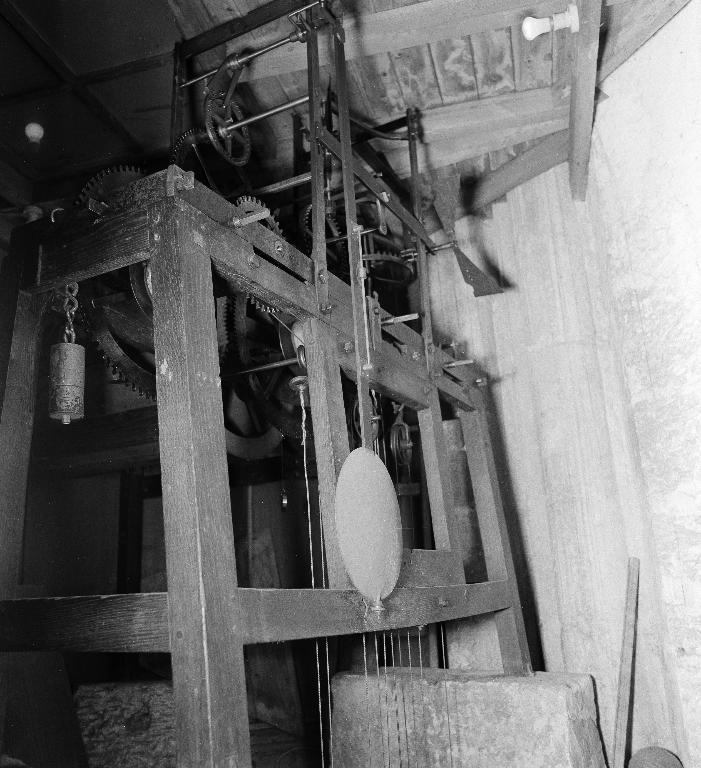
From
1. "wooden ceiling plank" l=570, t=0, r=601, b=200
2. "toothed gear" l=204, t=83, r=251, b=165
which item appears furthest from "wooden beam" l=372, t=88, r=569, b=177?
"toothed gear" l=204, t=83, r=251, b=165

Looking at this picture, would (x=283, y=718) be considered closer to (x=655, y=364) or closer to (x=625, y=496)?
(x=625, y=496)

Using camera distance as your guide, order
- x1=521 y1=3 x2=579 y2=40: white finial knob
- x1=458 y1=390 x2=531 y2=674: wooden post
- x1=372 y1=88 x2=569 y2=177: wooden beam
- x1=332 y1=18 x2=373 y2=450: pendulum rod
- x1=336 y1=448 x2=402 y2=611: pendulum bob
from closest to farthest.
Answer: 1. x1=336 y1=448 x2=402 y2=611: pendulum bob
2. x1=332 y1=18 x2=373 y2=450: pendulum rod
3. x1=521 y1=3 x2=579 y2=40: white finial knob
4. x1=458 y1=390 x2=531 y2=674: wooden post
5. x1=372 y1=88 x2=569 y2=177: wooden beam

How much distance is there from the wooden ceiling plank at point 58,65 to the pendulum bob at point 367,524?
6.85 feet

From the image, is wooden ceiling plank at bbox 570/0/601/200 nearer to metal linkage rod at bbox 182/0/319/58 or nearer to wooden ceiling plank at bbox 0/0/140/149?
metal linkage rod at bbox 182/0/319/58

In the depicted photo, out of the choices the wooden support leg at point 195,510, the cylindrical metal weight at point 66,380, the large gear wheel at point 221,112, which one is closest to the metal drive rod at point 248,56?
the large gear wheel at point 221,112

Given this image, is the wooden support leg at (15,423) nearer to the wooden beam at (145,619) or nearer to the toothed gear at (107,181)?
the wooden beam at (145,619)

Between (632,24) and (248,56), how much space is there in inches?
59.6

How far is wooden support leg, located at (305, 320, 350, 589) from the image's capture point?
1.79 meters

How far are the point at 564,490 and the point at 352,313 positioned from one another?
152cm

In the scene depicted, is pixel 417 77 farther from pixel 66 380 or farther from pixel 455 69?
pixel 66 380

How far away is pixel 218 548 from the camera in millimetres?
1380

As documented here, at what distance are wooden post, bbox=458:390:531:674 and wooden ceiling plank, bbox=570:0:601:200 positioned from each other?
111cm

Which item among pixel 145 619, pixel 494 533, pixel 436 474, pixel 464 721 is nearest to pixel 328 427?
pixel 145 619

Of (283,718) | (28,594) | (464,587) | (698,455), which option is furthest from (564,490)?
(28,594)
